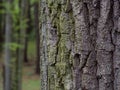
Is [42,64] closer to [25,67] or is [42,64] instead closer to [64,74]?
[64,74]

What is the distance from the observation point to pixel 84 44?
1466 mm

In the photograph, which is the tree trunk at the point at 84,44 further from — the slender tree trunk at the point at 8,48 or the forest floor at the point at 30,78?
the forest floor at the point at 30,78

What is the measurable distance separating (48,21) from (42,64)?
22 centimetres

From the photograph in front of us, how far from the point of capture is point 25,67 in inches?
961

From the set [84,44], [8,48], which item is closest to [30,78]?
[8,48]

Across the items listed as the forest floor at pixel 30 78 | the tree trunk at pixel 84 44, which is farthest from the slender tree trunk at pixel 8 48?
the tree trunk at pixel 84 44

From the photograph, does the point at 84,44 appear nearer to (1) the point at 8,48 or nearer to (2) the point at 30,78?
(1) the point at 8,48

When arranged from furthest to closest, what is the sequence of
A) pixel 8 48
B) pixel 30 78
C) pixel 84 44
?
pixel 30 78
pixel 8 48
pixel 84 44

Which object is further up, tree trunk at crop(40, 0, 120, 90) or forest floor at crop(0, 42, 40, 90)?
tree trunk at crop(40, 0, 120, 90)

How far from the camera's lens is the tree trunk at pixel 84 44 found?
1.43m

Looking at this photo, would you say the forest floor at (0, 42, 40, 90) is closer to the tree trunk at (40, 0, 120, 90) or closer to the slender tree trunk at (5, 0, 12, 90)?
the slender tree trunk at (5, 0, 12, 90)

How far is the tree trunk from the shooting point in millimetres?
1430

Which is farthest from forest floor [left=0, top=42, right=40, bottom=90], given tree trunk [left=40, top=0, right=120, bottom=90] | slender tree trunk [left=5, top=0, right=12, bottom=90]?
tree trunk [left=40, top=0, right=120, bottom=90]

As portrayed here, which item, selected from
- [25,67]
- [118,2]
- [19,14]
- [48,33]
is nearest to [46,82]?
[48,33]
